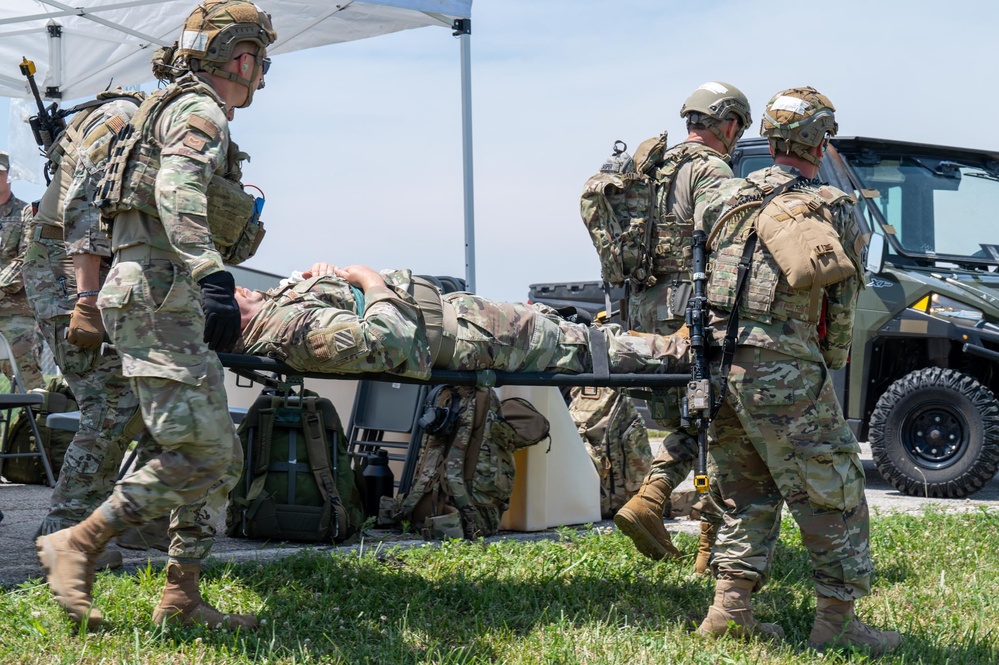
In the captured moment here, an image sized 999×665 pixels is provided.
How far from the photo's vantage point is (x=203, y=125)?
3.67m

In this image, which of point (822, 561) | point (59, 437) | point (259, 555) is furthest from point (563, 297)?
point (822, 561)

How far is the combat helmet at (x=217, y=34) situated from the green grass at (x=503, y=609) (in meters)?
1.90

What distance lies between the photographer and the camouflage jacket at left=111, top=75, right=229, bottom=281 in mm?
3484

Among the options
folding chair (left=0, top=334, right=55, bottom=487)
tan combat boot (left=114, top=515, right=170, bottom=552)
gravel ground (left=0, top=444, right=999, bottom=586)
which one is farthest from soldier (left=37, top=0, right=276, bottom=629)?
folding chair (left=0, top=334, right=55, bottom=487)

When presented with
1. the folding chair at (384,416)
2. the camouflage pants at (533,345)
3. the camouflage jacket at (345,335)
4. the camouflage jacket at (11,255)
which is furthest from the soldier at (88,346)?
the camouflage jacket at (11,255)

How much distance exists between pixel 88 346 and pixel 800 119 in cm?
287

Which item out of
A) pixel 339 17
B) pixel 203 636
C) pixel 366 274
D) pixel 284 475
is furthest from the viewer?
pixel 339 17

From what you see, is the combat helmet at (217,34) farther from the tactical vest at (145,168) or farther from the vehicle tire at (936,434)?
the vehicle tire at (936,434)

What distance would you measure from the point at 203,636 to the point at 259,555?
1.37 metres

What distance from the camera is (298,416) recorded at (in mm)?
5621

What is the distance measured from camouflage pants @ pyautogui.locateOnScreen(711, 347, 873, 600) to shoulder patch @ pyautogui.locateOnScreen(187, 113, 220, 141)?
6.41 ft

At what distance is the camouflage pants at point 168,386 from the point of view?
3.65 meters

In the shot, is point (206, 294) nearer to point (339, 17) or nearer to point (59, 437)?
point (59, 437)

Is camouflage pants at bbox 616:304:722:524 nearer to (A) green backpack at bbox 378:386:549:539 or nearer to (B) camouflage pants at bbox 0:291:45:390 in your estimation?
(A) green backpack at bbox 378:386:549:539
